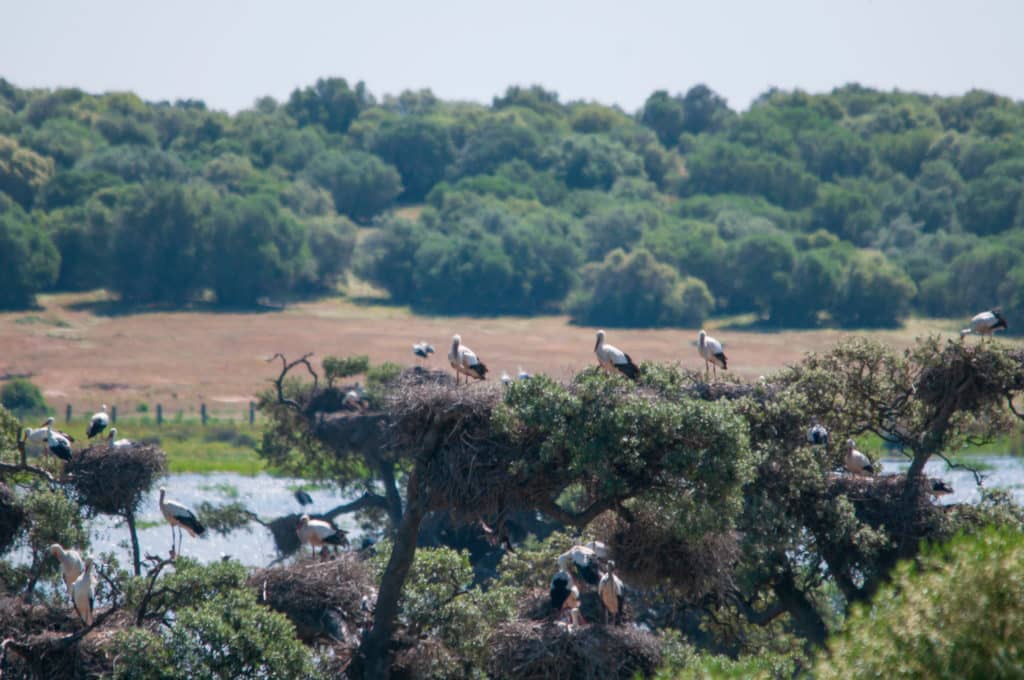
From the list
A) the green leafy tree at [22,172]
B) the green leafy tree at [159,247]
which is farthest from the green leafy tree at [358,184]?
the green leafy tree at [159,247]

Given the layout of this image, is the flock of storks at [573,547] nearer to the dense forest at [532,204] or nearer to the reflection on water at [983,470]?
the reflection on water at [983,470]

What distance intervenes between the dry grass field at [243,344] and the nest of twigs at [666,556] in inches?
1609

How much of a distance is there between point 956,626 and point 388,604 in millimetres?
7894

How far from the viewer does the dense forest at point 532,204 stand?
77188 millimetres

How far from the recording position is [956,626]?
8695mm

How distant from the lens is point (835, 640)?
981cm

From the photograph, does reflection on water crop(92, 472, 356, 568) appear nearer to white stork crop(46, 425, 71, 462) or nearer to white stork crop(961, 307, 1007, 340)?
white stork crop(46, 425, 71, 462)

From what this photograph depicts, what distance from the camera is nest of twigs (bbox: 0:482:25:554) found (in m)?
17.6

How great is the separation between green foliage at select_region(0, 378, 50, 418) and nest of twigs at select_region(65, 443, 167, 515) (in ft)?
117

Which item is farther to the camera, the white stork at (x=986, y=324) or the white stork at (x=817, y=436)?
the white stork at (x=986, y=324)

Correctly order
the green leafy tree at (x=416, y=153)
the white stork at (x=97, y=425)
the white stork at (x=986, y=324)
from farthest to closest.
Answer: the green leafy tree at (x=416, y=153) < the white stork at (x=97, y=425) < the white stork at (x=986, y=324)

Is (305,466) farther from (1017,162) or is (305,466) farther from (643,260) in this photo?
(1017,162)

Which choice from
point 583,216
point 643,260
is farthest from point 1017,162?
point 643,260

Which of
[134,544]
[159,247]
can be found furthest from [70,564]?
[159,247]
